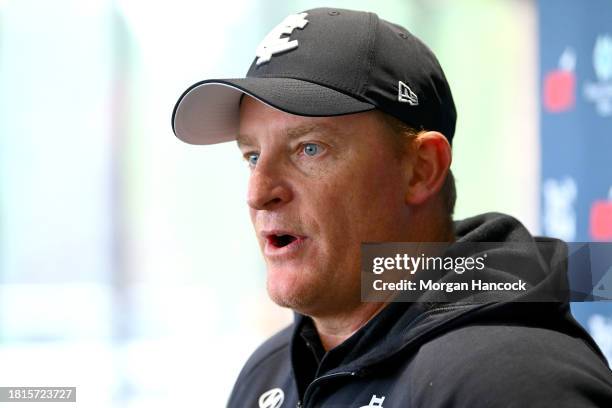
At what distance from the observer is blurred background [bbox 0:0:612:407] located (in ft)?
8.82

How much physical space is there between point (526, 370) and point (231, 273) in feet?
6.94

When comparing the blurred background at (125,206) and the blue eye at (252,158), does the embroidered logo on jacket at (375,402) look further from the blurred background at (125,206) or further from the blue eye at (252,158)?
the blurred background at (125,206)

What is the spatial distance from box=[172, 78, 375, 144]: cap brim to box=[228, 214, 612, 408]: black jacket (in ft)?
0.78

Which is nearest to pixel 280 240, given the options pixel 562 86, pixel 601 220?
pixel 601 220

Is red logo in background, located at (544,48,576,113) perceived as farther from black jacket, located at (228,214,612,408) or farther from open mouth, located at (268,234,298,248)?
open mouth, located at (268,234,298,248)

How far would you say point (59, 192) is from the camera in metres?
2.73

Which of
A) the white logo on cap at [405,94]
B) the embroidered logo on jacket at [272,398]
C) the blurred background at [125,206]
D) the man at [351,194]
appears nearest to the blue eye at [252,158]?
the man at [351,194]

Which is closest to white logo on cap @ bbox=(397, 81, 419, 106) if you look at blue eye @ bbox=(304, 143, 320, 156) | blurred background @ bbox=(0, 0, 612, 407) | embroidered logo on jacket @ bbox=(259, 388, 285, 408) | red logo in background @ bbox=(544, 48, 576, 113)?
blue eye @ bbox=(304, 143, 320, 156)

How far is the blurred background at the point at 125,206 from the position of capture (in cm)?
269

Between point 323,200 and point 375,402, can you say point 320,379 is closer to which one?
point 375,402

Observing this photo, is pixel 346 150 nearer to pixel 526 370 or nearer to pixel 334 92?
pixel 334 92

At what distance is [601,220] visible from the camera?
1.80 m

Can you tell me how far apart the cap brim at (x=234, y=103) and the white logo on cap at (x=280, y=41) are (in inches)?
2.1

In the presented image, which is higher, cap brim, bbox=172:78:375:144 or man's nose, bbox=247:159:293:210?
cap brim, bbox=172:78:375:144
